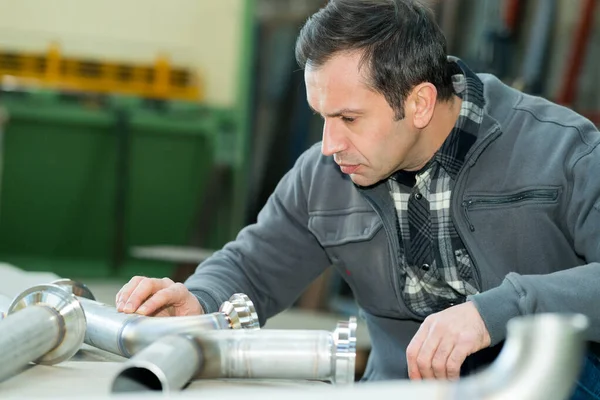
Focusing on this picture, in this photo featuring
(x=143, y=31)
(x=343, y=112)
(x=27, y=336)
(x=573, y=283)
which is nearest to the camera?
(x=27, y=336)

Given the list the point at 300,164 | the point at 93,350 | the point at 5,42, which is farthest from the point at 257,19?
the point at 93,350

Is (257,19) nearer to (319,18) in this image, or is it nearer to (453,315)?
(319,18)

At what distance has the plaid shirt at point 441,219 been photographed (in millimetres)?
1680

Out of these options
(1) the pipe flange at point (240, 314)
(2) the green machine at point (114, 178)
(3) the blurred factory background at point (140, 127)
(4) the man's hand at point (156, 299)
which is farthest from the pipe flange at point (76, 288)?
(2) the green machine at point (114, 178)

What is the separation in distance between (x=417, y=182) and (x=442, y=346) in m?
0.59

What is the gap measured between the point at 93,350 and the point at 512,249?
81cm

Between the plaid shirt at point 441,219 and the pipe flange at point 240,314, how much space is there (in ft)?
1.74

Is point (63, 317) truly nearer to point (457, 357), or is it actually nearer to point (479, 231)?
point (457, 357)

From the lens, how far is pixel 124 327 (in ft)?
3.95

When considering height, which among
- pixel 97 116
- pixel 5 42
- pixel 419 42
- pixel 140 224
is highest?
pixel 419 42

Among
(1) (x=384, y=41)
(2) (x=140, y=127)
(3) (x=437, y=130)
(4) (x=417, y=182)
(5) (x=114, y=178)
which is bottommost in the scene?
(5) (x=114, y=178)

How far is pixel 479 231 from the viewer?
1642 millimetres

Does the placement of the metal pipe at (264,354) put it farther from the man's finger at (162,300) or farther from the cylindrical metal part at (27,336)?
the man's finger at (162,300)

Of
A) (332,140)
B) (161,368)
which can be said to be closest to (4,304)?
(161,368)
